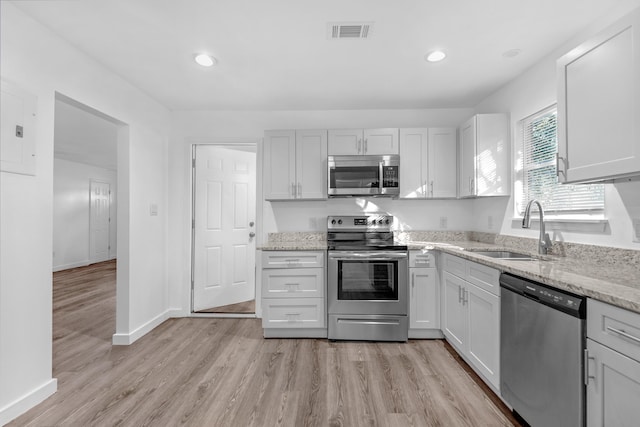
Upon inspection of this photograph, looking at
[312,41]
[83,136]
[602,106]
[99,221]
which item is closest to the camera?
[602,106]

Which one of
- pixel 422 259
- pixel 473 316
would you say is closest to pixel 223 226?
pixel 422 259

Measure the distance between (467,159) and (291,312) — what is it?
236 centimetres

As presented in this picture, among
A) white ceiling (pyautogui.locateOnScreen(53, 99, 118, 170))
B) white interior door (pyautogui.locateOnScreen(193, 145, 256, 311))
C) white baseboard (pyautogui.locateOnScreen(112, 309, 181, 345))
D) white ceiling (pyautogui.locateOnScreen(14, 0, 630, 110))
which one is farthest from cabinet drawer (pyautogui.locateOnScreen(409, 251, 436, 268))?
white ceiling (pyautogui.locateOnScreen(53, 99, 118, 170))

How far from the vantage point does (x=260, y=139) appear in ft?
11.7

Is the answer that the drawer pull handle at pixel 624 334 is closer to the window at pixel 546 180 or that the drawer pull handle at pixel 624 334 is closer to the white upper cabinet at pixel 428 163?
the window at pixel 546 180

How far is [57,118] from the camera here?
398 cm

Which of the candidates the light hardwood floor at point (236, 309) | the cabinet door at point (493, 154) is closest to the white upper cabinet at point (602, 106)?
the cabinet door at point (493, 154)

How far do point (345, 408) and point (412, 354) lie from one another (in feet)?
3.25

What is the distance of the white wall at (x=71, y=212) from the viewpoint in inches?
259

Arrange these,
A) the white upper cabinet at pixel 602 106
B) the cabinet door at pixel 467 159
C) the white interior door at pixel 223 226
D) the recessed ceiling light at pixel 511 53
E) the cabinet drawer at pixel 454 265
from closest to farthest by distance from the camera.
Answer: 1. the white upper cabinet at pixel 602 106
2. the recessed ceiling light at pixel 511 53
3. the cabinet drawer at pixel 454 265
4. the cabinet door at pixel 467 159
5. the white interior door at pixel 223 226

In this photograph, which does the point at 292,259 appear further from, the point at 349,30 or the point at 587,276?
the point at 587,276

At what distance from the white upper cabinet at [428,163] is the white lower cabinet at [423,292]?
0.75 meters

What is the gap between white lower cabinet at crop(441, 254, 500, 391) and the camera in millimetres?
1959

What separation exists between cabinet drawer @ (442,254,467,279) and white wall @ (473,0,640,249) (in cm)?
66
